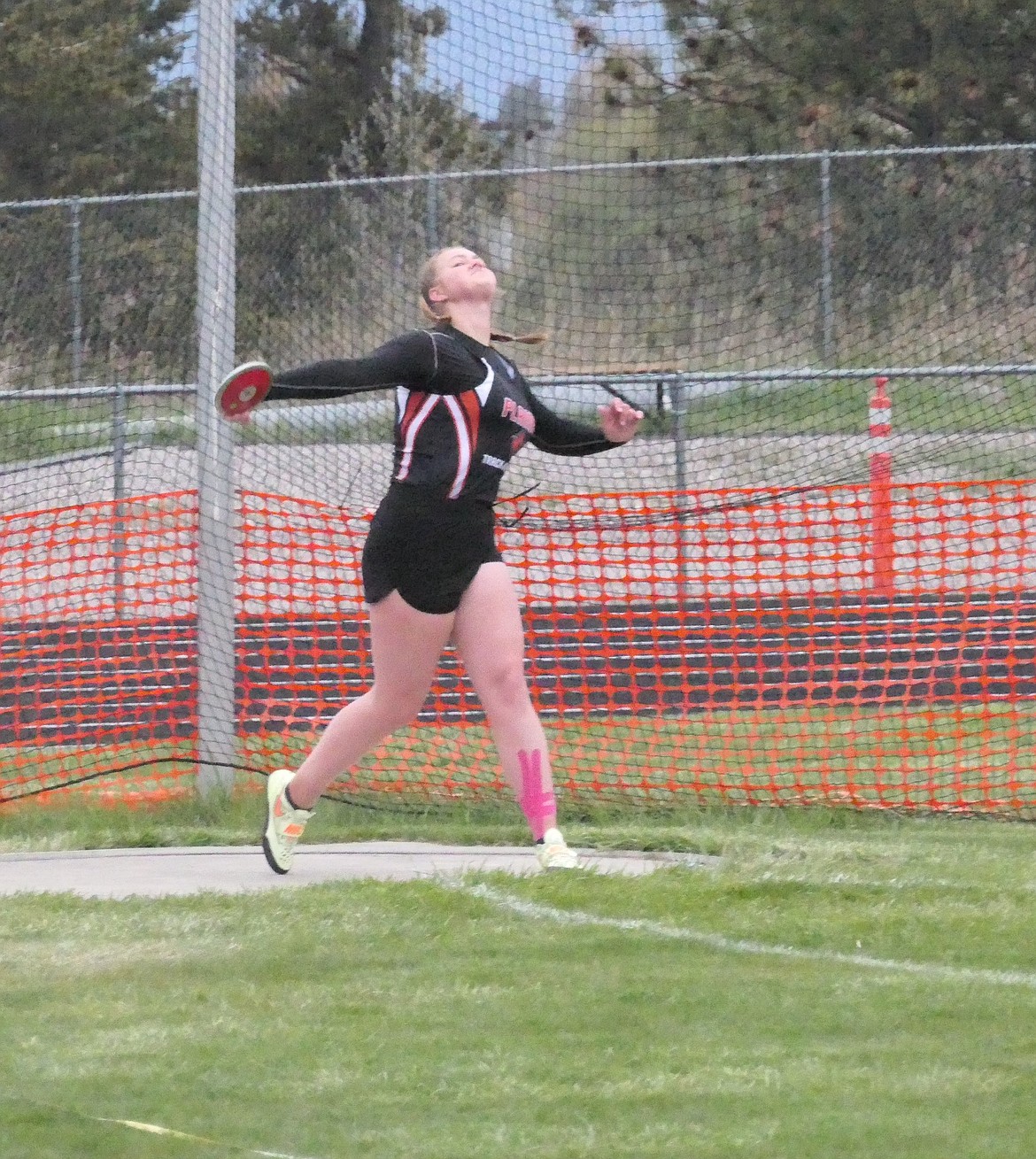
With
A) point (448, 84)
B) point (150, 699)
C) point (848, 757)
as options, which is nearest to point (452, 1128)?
point (848, 757)

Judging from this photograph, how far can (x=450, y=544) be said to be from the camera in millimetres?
5957

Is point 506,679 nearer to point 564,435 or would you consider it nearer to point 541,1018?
point 564,435

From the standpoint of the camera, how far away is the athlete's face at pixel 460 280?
6113 mm

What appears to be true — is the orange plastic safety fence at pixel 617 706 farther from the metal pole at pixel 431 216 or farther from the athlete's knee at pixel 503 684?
the metal pole at pixel 431 216

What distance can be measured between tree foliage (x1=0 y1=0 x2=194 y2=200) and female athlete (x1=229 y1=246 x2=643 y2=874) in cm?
2390

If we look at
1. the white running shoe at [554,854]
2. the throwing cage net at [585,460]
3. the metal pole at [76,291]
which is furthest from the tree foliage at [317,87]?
the white running shoe at [554,854]

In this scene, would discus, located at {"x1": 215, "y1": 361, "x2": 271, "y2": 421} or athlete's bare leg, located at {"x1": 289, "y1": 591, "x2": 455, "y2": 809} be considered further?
athlete's bare leg, located at {"x1": 289, "y1": 591, "x2": 455, "y2": 809}

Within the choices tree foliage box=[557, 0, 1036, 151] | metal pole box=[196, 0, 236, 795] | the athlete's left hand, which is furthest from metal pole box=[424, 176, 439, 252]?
the athlete's left hand

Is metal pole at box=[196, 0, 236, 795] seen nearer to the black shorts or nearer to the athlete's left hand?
the black shorts

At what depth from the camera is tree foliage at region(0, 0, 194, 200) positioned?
29.5 meters

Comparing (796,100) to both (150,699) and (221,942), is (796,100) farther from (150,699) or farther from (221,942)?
(221,942)

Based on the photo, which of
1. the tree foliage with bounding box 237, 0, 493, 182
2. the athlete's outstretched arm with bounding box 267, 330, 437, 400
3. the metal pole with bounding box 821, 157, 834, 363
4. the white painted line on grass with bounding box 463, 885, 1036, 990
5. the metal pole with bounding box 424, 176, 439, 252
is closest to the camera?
the white painted line on grass with bounding box 463, 885, 1036, 990

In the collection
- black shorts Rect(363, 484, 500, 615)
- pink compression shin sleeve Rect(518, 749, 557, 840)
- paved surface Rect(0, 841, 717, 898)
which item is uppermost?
black shorts Rect(363, 484, 500, 615)

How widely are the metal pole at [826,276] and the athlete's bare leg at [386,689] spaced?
6471 millimetres
